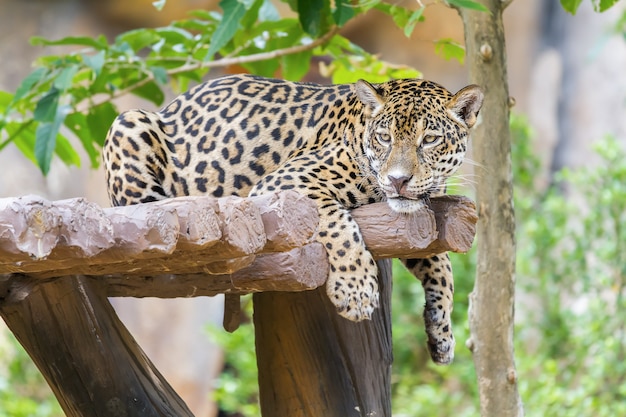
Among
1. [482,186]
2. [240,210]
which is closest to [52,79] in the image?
[482,186]

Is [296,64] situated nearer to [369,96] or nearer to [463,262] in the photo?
[369,96]

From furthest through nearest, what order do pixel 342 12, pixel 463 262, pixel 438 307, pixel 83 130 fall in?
pixel 463 262
pixel 83 130
pixel 342 12
pixel 438 307

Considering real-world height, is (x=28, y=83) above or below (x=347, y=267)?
above

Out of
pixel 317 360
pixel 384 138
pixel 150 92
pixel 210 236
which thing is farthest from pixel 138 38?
pixel 210 236

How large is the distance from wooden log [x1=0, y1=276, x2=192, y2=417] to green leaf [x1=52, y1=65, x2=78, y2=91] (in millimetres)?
1203

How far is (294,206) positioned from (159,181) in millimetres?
1664

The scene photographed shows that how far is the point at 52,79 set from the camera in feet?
16.6

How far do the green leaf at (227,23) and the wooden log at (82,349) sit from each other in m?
1.21

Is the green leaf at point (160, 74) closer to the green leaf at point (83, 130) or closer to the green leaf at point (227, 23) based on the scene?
the green leaf at point (83, 130)

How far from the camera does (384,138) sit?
12.9 ft

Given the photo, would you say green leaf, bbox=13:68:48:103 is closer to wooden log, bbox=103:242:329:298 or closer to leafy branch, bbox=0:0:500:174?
leafy branch, bbox=0:0:500:174

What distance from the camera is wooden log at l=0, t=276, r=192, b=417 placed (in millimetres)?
3637

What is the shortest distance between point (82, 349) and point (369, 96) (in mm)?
1616

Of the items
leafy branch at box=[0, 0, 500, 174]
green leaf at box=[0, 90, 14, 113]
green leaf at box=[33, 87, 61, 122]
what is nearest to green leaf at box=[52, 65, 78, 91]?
leafy branch at box=[0, 0, 500, 174]
